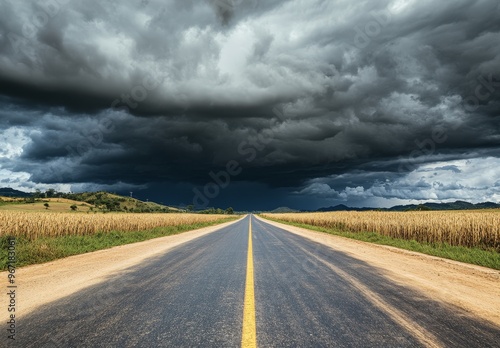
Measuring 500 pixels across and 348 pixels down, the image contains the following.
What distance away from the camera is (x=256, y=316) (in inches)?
167

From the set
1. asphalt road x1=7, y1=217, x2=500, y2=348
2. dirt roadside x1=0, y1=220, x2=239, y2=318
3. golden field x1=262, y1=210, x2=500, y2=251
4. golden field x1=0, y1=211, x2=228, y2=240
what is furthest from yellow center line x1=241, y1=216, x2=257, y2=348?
golden field x1=0, y1=211, x2=228, y2=240

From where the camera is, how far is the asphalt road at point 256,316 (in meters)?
3.46

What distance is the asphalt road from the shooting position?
346cm

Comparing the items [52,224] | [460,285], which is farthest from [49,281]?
[52,224]

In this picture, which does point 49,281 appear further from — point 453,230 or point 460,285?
point 453,230

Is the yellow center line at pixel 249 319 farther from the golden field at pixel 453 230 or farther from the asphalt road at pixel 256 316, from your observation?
the golden field at pixel 453 230

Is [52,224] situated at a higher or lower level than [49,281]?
higher

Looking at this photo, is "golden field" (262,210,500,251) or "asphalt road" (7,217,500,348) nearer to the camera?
"asphalt road" (7,217,500,348)

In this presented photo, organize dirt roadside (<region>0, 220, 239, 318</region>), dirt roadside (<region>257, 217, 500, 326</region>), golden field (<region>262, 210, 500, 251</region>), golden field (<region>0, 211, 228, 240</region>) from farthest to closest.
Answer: golden field (<region>0, 211, 228, 240</region>) → golden field (<region>262, 210, 500, 251</region>) → dirt roadside (<region>0, 220, 239, 318</region>) → dirt roadside (<region>257, 217, 500, 326</region>)

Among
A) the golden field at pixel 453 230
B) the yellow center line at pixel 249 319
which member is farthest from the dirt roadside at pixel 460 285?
the golden field at pixel 453 230

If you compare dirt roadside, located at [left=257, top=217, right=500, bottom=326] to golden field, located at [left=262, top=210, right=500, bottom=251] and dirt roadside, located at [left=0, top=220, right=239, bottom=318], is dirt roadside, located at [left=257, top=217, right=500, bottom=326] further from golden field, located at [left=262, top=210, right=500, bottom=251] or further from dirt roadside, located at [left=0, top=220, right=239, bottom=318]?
dirt roadside, located at [left=0, top=220, right=239, bottom=318]

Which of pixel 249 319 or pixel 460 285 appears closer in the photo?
pixel 249 319

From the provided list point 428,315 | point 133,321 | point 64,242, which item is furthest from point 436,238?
point 64,242

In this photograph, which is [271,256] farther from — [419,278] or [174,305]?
[174,305]
